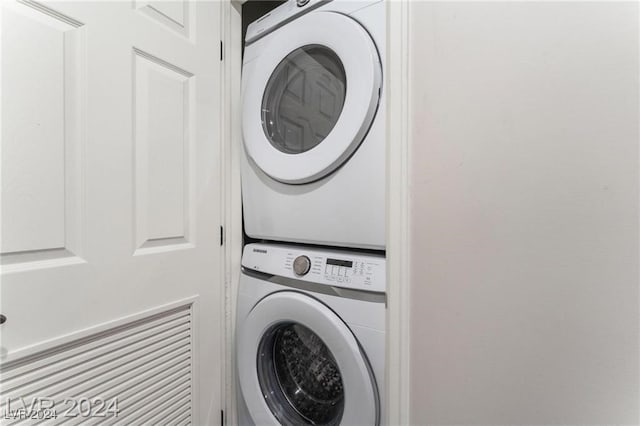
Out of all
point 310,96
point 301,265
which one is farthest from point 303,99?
point 301,265

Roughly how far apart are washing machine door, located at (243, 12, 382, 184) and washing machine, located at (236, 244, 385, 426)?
0.99ft

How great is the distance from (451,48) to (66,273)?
925 mm

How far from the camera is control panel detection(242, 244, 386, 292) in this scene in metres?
0.79

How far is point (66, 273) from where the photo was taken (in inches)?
25.5

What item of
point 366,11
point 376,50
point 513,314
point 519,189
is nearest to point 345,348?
point 513,314

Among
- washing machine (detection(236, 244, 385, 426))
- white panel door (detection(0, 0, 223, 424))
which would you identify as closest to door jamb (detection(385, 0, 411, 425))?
washing machine (detection(236, 244, 385, 426))

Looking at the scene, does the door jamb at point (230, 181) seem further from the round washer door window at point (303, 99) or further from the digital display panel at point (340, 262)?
the digital display panel at point (340, 262)

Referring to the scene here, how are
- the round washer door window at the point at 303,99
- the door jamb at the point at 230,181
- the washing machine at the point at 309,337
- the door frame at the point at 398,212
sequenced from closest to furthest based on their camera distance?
the door frame at the point at 398,212, the washing machine at the point at 309,337, the round washer door window at the point at 303,99, the door jamb at the point at 230,181

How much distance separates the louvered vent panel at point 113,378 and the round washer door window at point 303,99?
2.23 feet

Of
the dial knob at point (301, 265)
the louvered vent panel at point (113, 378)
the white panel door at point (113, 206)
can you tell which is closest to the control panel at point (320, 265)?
the dial knob at point (301, 265)

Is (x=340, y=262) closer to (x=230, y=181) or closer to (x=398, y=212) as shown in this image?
(x=398, y=212)

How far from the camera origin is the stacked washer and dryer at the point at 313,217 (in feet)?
2.53

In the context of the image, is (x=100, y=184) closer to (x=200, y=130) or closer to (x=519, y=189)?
(x=200, y=130)

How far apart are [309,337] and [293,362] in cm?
16
